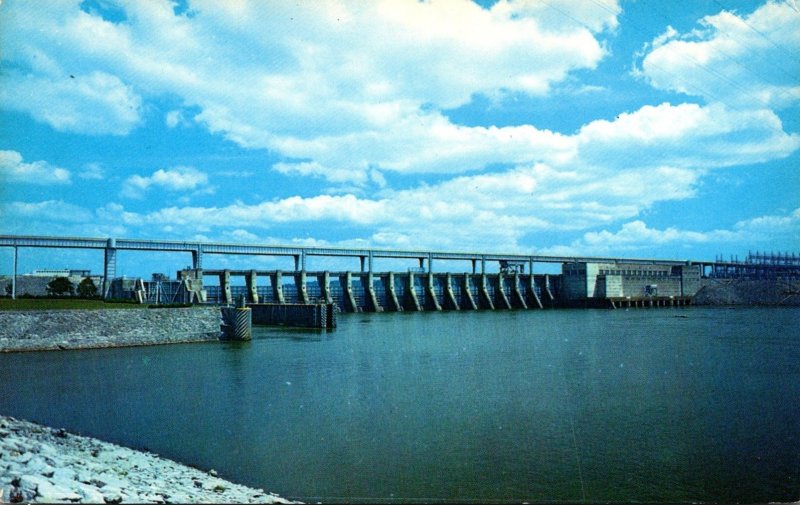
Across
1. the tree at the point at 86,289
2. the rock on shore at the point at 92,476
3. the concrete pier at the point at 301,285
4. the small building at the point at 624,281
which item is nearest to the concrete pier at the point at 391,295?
the concrete pier at the point at 301,285

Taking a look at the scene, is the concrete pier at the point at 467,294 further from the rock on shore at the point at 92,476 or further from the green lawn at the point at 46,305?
the rock on shore at the point at 92,476

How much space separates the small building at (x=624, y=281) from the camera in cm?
7662

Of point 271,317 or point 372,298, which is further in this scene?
point 372,298

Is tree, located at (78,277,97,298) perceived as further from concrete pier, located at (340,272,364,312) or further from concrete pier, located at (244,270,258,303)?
concrete pier, located at (340,272,364,312)

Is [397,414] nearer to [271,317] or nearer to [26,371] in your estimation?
[26,371]

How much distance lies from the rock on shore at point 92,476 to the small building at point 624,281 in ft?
240

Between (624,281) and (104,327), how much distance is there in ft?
224

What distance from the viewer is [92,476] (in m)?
6.37

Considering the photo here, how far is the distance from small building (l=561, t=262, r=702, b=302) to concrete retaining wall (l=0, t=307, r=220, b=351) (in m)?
59.0

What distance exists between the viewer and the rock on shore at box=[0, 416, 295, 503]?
5.34 metres

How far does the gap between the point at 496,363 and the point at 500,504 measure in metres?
12.3

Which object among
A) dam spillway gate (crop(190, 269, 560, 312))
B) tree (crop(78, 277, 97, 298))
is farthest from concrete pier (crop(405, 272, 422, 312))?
tree (crop(78, 277, 97, 298))

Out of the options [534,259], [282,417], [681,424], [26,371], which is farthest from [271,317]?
[534,259]

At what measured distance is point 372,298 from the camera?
62500 mm
